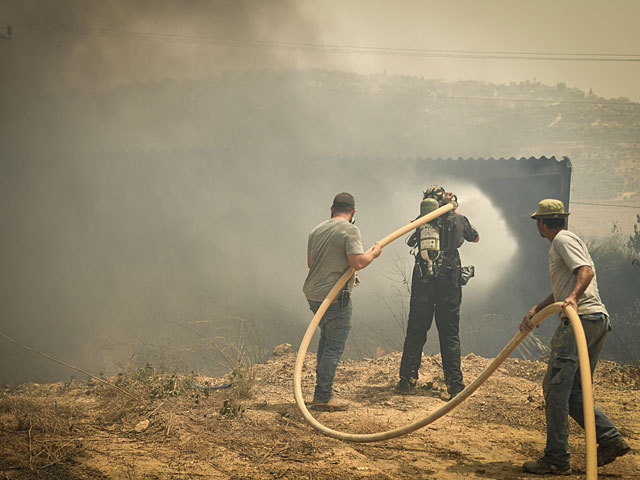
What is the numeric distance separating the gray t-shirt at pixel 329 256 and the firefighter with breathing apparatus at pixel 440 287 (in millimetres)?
1043

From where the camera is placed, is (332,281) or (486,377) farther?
(332,281)

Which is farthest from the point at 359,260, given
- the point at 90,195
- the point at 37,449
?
the point at 90,195

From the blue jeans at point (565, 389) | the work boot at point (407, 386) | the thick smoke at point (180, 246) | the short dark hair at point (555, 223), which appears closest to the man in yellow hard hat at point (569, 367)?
the blue jeans at point (565, 389)

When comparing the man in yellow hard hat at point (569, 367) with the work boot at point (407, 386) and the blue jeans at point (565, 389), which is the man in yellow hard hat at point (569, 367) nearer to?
the blue jeans at point (565, 389)

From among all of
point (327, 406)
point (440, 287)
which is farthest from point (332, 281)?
point (440, 287)

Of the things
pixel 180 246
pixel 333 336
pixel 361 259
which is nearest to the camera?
pixel 361 259

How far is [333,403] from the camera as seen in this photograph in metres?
5.30

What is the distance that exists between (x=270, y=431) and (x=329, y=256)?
1605 mm

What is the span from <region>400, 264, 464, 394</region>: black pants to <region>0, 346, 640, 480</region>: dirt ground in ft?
1.09

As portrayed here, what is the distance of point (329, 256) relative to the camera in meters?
5.05

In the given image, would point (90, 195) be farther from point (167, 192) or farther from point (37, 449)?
point (37, 449)

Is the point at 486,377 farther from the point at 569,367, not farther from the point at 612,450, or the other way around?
the point at 612,450

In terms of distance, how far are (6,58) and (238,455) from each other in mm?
13954

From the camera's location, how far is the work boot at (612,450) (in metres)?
3.49
